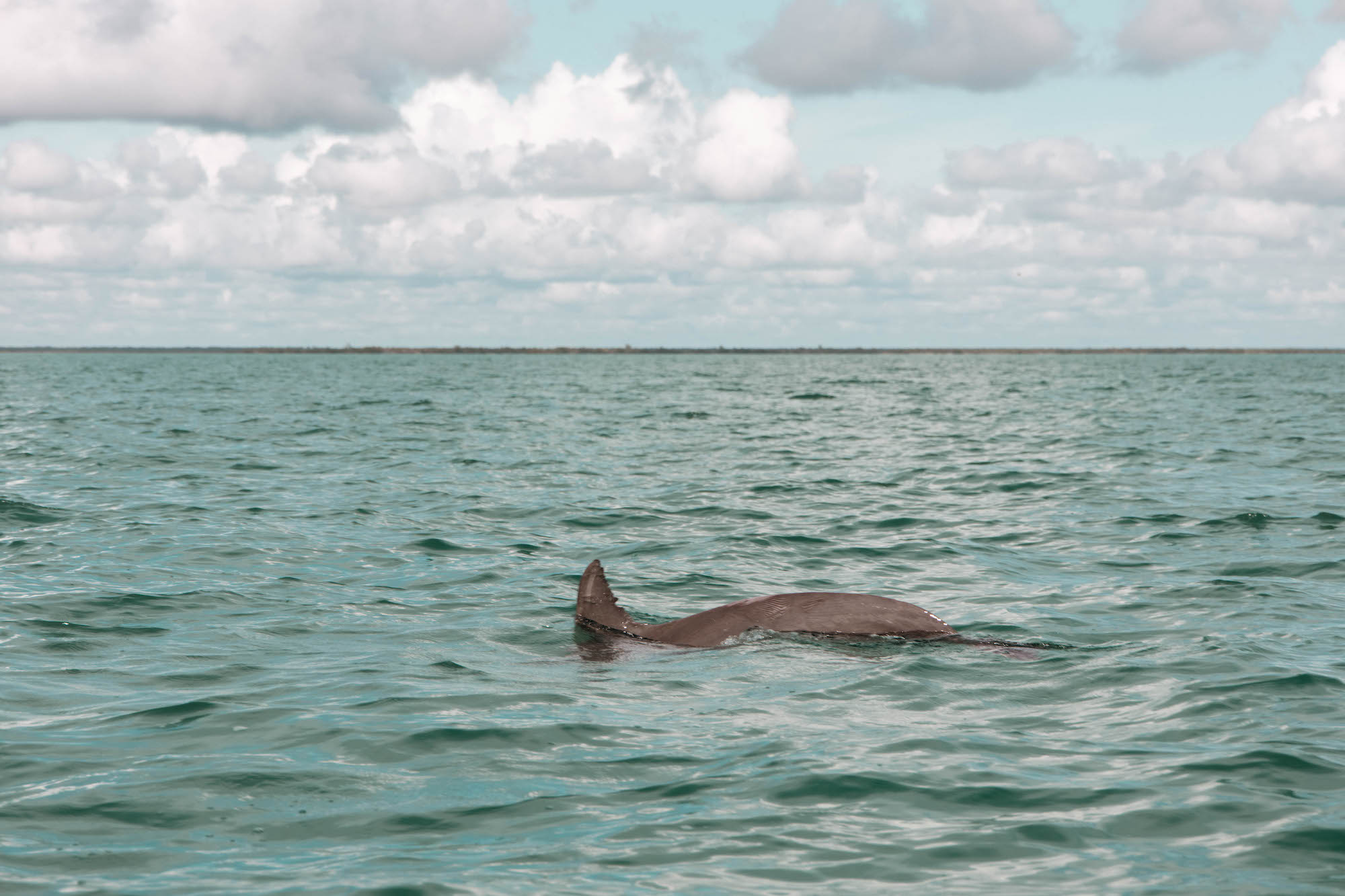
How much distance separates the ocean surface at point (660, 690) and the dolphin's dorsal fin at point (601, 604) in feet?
1.50

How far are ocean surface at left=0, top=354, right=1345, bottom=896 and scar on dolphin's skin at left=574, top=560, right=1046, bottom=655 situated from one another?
9.6 inches

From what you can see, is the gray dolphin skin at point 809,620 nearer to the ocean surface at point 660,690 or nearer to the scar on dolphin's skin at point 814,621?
the scar on dolphin's skin at point 814,621

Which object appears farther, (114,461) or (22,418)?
(22,418)

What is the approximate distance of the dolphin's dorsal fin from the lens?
11.6 m

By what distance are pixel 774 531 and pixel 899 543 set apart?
2089 millimetres

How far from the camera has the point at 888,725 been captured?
865 cm

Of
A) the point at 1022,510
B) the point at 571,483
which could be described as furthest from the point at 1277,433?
the point at 571,483

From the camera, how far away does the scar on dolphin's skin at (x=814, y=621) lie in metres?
10.9

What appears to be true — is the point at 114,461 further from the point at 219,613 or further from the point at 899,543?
the point at 899,543

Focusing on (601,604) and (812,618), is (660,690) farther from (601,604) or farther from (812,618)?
(601,604)

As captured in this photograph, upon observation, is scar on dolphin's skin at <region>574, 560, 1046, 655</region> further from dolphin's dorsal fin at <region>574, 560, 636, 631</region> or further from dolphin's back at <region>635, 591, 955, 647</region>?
dolphin's dorsal fin at <region>574, 560, 636, 631</region>

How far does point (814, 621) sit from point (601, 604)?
2.15 metres

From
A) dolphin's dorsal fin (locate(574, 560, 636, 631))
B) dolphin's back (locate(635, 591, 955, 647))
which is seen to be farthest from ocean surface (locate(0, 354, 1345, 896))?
dolphin's dorsal fin (locate(574, 560, 636, 631))

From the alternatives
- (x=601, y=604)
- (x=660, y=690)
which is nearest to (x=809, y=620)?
(x=660, y=690)
